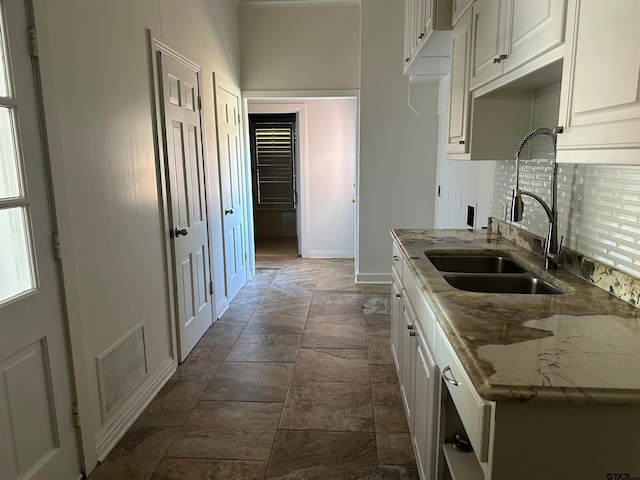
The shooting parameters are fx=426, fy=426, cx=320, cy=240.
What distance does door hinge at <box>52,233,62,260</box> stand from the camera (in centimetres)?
166

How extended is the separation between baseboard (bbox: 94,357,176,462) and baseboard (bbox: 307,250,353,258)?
3.53m

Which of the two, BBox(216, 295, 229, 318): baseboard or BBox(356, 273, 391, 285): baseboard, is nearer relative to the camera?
BBox(216, 295, 229, 318): baseboard

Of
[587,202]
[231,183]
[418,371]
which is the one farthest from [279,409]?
[231,183]

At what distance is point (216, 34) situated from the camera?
146 inches

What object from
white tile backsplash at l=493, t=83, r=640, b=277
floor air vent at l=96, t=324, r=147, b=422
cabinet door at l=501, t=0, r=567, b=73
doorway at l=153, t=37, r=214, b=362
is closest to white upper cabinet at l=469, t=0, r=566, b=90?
cabinet door at l=501, t=0, r=567, b=73

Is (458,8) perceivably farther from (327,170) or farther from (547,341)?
(327,170)

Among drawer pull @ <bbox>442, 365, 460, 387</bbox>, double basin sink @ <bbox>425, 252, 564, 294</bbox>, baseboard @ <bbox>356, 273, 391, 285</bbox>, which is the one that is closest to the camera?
drawer pull @ <bbox>442, 365, 460, 387</bbox>

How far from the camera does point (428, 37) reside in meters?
2.45

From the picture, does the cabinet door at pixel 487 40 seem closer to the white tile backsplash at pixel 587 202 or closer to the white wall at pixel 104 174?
the white tile backsplash at pixel 587 202

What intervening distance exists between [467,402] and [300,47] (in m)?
4.24

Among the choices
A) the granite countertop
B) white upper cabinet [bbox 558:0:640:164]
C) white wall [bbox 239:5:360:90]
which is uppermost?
white wall [bbox 239:5:360:90]

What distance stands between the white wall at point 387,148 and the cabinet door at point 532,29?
281 cm

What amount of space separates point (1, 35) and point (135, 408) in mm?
1842

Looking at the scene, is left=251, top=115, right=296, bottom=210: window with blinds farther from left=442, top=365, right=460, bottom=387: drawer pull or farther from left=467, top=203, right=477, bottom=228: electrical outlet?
left=442, top=365, right=460, bottom=387: drawer pull
